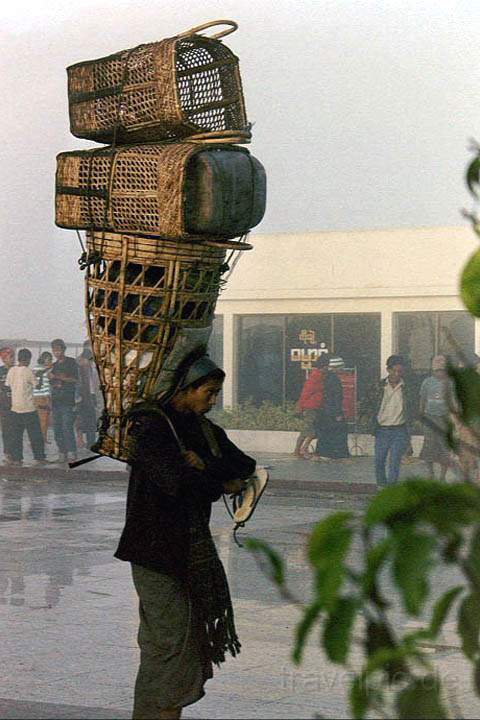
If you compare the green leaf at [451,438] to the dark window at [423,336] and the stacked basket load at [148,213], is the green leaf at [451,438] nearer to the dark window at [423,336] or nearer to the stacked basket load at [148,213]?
the stacked basket load at [148,213]

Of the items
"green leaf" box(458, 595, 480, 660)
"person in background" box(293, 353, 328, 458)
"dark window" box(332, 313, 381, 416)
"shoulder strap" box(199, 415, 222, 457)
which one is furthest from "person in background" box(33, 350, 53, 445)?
"green leaf" box(458, 595, 480, 660)

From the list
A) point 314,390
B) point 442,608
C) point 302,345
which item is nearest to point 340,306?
point 302,345

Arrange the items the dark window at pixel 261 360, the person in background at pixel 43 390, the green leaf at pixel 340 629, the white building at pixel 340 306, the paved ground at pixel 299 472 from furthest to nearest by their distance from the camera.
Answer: the dark window at pixel 261 360 → the white building at pixel 340 306 → the person in background at pixel 43 390 → the paved ground at pixel 299 472 → the green leaf at pixel 340 629

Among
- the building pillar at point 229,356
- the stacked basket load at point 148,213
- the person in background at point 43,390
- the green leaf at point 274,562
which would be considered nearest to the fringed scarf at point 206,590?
the stacked basket load at point 148,213

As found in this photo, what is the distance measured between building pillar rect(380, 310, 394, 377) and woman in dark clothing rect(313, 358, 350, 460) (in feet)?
11.5

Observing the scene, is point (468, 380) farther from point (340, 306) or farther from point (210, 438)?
point (340, 306)

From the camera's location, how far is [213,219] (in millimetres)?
4574

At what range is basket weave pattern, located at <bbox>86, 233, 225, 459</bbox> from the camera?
4527 mm

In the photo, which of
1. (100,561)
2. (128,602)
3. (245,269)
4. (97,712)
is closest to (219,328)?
(245,269)

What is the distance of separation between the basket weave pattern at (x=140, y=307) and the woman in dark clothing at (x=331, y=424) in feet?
56.0

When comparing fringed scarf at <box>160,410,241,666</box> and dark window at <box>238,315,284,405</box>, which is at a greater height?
fringed scarf at <box>160,410,241,666</box>

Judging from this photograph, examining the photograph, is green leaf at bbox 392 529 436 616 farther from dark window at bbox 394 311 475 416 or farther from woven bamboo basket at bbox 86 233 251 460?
dark window at bbox 394 311 475 416

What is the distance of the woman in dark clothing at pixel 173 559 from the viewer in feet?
14.9

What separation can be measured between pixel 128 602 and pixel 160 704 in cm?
406
